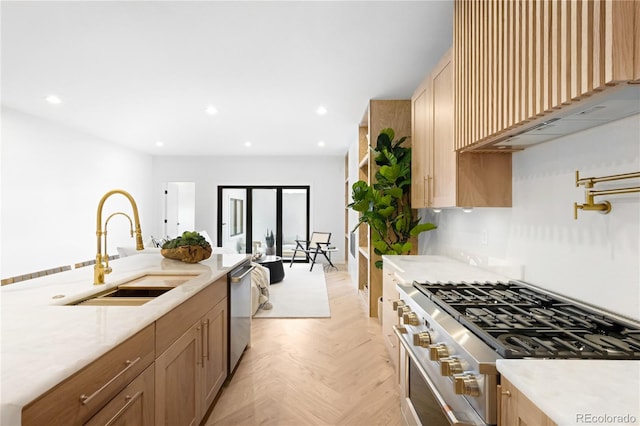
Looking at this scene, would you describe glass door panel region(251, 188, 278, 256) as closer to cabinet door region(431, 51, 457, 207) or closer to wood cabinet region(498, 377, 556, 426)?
cabinet door region(431, 51, 457, 207)

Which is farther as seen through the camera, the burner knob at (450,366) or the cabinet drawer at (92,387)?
the burner knob at (450,366)

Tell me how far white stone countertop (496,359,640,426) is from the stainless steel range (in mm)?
43

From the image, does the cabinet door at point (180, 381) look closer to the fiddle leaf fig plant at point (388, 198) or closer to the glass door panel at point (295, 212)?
the fiddle leaf fig plant at point (388, 198)

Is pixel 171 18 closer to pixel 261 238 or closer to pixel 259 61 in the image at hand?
pixel 259 61

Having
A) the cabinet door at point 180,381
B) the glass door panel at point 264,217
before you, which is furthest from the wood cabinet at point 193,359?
the glass door panel at point 264,217

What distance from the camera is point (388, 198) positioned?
11.2ft

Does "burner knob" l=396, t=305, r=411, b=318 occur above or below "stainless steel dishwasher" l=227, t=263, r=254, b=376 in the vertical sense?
above

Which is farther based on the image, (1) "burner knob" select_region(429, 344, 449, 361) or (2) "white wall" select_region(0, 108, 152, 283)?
(2) "white wall" select_region(0, 108, 152, 283)

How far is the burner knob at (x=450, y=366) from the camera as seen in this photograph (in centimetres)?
106

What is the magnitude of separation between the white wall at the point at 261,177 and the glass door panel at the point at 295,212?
0.21 m

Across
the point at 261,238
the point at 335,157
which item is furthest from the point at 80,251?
the point at 335,157

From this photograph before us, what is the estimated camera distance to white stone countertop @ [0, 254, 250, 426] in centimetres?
77

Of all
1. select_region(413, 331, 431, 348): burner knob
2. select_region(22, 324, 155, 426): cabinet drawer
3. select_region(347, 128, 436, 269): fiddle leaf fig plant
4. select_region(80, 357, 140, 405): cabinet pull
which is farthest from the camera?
select_region(347, 128, 436, 269): fiddle leaf fig plant

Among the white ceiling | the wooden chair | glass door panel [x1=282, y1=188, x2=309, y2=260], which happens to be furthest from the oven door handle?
glass door panel [x1=282, y1=188, x2=309, y2=260]
